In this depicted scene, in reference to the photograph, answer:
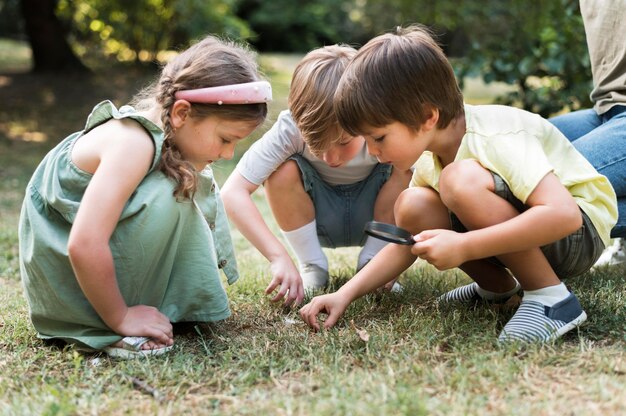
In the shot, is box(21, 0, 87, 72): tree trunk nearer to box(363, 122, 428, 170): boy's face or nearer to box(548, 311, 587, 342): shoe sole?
box(363, 122, 428, 170): boy's face

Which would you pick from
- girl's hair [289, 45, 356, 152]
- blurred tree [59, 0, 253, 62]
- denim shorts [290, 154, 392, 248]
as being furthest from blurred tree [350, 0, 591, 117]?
blurred tree [59, 0, 253, 62]

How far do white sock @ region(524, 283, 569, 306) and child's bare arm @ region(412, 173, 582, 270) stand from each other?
204mm

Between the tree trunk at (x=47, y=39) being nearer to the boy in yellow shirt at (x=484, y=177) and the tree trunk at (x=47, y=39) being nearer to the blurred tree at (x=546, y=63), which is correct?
the blurred tree at (x=546, y=63)

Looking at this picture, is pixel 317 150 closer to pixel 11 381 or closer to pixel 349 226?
pixel 349 226

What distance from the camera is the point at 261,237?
8.63ft

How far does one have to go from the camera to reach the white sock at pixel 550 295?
2.04 m

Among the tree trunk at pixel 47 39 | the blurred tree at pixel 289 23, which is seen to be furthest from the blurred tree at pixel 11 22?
the tree trunk at pixel 47 39

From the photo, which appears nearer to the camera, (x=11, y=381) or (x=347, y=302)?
(x=11, y=381)

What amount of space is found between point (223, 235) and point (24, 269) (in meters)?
0.64

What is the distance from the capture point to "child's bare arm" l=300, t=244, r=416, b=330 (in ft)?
7.42

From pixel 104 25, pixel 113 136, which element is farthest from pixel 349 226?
pixel 104 25

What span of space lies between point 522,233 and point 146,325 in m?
1.07

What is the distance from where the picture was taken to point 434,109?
2043 mm

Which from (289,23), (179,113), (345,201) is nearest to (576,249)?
(345,201)
